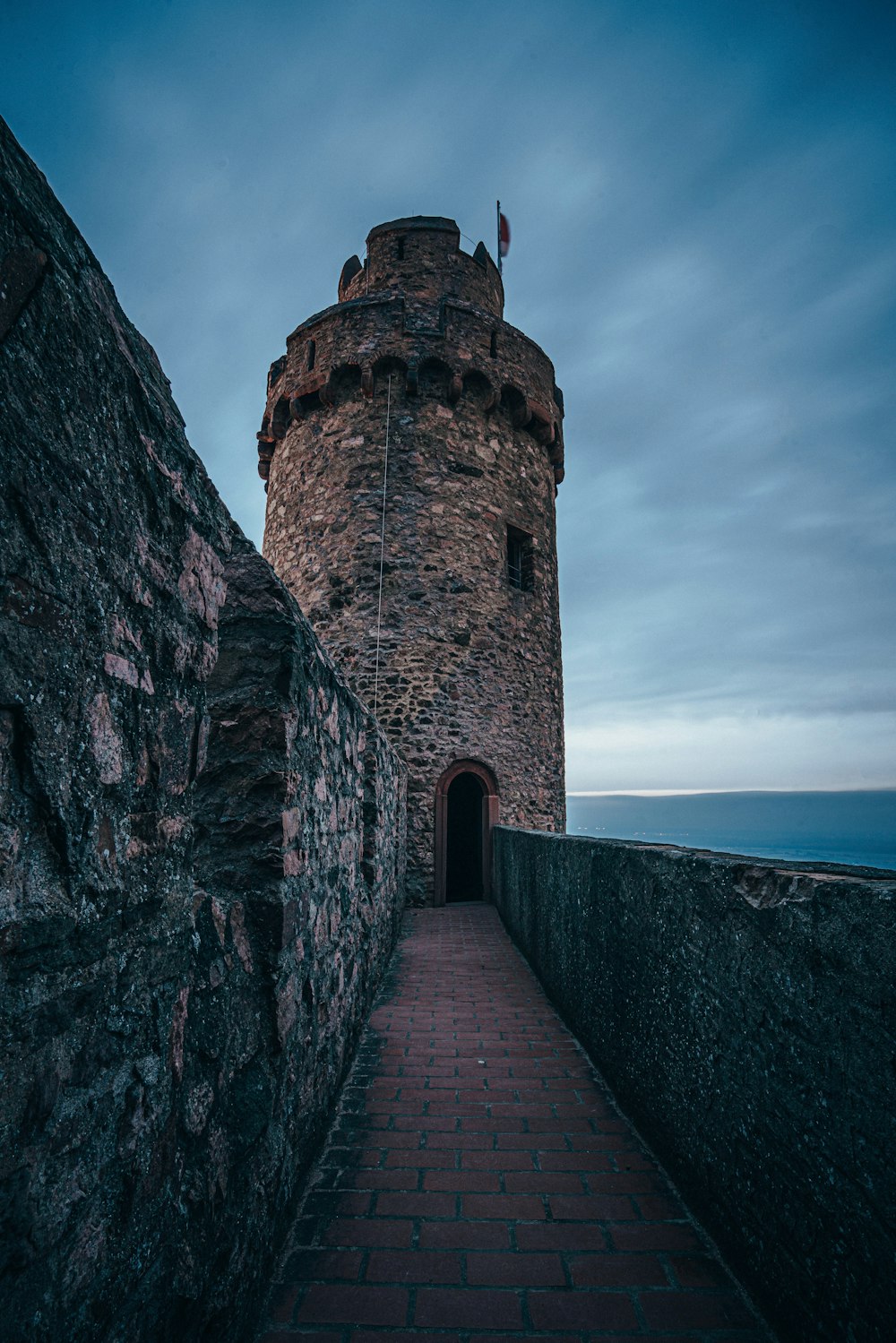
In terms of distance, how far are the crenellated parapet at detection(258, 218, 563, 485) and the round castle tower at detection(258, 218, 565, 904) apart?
3 centimetres

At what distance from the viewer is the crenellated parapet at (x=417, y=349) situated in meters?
10.6

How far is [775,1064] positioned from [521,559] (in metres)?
10.1

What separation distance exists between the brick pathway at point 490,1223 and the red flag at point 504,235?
52.6 ft

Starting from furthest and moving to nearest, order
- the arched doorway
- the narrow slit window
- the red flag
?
1. the red flag
2. the narrow slit window
3. the arched doorway

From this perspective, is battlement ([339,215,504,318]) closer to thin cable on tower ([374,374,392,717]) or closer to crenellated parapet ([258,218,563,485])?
A: crenellated parapet ([258,218,563,485])

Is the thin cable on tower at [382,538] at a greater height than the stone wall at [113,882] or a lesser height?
greater

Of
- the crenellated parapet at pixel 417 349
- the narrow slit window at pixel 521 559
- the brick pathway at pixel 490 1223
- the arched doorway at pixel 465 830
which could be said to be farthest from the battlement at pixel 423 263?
the brick pathway at pixel 490 1223

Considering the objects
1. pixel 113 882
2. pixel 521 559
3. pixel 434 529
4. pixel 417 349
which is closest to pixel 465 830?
pixel 521 559

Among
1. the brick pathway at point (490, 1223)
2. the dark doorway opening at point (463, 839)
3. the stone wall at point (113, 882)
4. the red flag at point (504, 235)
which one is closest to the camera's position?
the stone wall at point (113, 882)

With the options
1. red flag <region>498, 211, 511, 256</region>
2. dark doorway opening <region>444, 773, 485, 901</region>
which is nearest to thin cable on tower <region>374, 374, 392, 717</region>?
dark doorway opening <region>444, 773, 485, 901</region>

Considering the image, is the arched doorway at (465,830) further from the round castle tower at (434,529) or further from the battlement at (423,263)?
the battlement at (423,263)

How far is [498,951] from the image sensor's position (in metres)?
6.09

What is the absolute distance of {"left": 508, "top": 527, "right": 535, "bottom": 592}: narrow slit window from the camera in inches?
440

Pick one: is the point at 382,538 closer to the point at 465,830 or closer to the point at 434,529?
the point at 434,529
